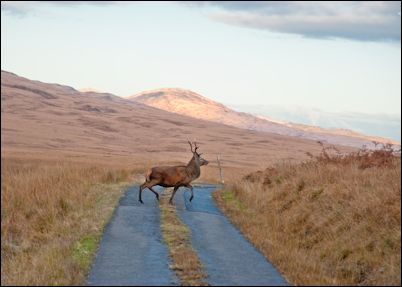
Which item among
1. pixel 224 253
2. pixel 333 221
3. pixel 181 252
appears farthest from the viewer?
pixel 333 221

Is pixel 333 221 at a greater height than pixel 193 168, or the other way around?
pixel 193 168

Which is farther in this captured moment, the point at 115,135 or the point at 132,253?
the point at 115,135

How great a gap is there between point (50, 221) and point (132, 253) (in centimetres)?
549

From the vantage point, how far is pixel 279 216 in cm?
1744

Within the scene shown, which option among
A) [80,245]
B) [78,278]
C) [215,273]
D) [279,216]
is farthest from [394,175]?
[78,278]

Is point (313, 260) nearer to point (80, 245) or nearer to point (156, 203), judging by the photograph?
point (80, 245)

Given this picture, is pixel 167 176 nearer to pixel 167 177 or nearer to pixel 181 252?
pixel 167 177

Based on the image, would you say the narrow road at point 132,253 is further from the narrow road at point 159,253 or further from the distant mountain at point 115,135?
the distant mountain at point 115,135

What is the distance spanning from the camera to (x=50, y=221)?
17.1 m

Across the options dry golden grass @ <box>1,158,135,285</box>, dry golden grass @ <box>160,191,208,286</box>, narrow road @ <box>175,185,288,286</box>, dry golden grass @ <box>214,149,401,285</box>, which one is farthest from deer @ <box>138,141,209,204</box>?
dry golden grass @ <box>160,191,208,286</box>

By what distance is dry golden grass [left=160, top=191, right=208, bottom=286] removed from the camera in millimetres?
10141

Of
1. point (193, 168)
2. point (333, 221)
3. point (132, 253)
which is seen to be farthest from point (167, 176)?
point (132, 253)

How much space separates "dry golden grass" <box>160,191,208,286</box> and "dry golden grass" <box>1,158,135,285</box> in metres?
1.47

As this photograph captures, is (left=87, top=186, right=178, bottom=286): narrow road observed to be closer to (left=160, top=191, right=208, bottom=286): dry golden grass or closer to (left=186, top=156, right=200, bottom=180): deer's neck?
(left=160, top=191, right=208, bottom=286): dry golden grass
